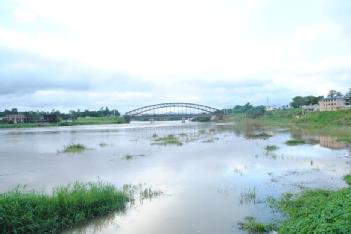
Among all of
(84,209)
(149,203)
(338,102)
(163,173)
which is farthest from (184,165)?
(338,102)

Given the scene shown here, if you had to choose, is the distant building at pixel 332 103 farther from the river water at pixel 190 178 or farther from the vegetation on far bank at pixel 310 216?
the vegetation on far bank at pixel 310 216

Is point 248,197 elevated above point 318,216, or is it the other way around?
point 318,216

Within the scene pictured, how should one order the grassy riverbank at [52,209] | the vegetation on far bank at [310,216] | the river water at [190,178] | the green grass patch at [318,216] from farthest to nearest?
1. the river water at [190,178]
2. the grassy riverbank at [52,209]
3. the vegetation on far bank at [310,216]
4. the green grass patch at [318,216]

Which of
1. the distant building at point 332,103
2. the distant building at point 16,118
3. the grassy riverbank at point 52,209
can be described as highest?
the distant building at point 332,103

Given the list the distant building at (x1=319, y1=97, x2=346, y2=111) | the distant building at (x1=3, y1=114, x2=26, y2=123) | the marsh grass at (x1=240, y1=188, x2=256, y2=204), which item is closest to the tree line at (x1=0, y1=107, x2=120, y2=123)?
the distant building at (x1=3, y1=114, x2=26, y2=123)

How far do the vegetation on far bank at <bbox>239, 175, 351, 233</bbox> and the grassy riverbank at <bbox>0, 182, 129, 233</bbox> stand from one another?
439 cm

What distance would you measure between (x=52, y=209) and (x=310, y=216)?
669 centimetres

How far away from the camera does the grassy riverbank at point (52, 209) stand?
9.04m

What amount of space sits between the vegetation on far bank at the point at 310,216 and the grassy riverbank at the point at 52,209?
4390 mm

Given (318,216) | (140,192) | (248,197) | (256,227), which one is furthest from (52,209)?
(318,216)

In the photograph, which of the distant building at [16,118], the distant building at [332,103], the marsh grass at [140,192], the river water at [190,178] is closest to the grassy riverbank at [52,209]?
the river water at [190,178]

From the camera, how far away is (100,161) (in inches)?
989

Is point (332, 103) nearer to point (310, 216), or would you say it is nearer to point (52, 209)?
point (310, 216)

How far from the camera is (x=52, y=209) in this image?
33.0 feet
